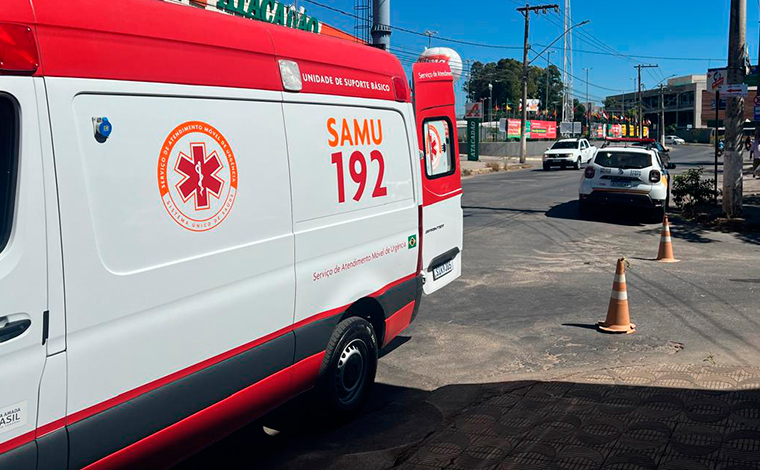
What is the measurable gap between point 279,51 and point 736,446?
148 inches

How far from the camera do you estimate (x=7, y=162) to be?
2908mm

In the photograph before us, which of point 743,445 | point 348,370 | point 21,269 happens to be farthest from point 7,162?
point 743,445

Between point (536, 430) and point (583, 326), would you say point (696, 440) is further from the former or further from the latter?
point (583, 326)

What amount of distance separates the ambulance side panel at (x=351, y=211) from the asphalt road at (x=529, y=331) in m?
0.67

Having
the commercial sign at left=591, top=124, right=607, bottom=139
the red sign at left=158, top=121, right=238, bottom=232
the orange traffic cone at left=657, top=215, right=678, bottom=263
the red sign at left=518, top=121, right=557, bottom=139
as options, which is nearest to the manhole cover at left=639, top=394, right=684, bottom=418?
the red sign at left=158, top=121, right=238, bottom=232

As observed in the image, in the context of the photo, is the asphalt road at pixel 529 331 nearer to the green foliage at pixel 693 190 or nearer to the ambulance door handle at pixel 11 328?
the ambulance door handle at pixel 11 328

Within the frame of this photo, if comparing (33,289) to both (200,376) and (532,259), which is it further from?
(532,259)

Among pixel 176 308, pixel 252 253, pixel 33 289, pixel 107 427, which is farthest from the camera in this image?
pixel 252 253

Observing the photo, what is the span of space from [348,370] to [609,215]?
13372mm

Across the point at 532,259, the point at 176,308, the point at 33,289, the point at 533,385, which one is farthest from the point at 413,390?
the point at 532,259

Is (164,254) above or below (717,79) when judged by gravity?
below

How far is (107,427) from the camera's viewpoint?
3.29m

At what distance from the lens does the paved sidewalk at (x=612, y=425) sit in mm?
4512

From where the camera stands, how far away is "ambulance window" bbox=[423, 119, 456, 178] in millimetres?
7160
